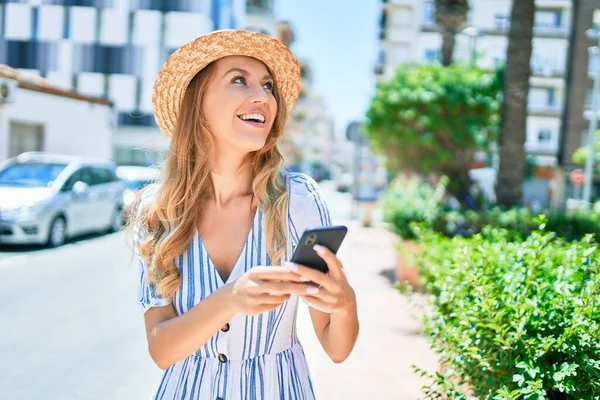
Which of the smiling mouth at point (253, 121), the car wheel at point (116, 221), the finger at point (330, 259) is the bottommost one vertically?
the car wheel at point (116, 221)

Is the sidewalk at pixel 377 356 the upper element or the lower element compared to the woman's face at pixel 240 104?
lower

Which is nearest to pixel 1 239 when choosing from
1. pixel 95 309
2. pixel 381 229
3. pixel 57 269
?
pixel 57 269

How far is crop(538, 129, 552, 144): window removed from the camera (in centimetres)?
4331

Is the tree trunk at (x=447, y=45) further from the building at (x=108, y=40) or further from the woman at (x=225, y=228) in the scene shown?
the building at (x=108, y=40)

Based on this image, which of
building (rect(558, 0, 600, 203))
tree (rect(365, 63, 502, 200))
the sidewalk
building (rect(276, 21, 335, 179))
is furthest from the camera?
building (rect(276, 21, 335, 179))

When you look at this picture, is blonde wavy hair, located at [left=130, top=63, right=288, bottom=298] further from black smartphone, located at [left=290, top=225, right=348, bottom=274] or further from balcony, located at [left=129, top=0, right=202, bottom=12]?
balcony, located at [left=129, top=0, right=202, bottom=12]

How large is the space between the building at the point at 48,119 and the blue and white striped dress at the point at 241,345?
16.6 metres

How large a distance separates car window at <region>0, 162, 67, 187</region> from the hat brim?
9801 mm

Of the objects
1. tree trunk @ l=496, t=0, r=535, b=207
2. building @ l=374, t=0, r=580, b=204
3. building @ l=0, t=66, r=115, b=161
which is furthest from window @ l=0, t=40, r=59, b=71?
tree trunk @ l=496, t=0, r=535, b=207

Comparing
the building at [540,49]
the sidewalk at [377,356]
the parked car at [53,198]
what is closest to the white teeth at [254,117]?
the sidewalk at [377,356]

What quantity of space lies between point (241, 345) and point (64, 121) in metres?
21.7

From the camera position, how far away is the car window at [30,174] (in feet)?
36.0

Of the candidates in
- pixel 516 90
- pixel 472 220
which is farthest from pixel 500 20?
pixel 472 220

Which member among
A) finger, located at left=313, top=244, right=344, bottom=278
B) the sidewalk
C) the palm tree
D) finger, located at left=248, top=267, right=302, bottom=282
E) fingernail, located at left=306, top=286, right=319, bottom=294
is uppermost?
the palm tree
